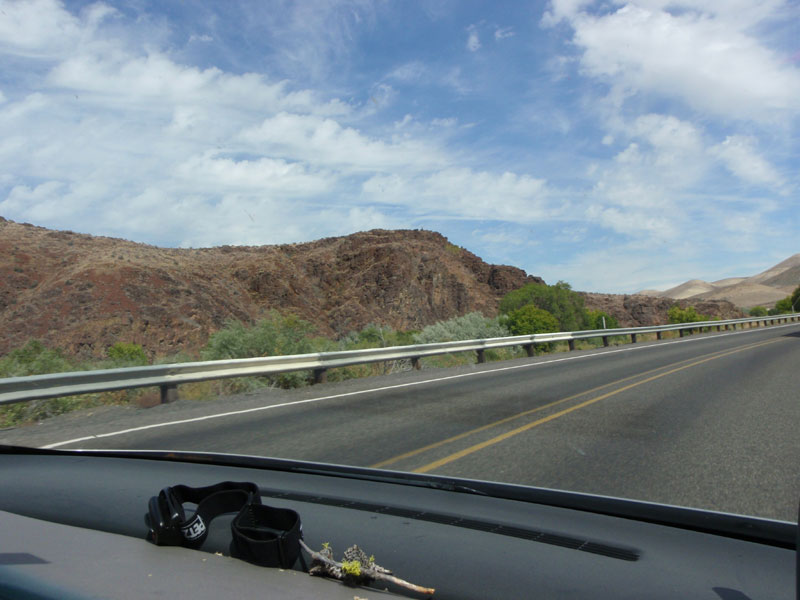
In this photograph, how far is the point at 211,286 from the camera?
155ft

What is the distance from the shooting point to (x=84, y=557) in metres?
2.37

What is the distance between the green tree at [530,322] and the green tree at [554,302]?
22.5ft

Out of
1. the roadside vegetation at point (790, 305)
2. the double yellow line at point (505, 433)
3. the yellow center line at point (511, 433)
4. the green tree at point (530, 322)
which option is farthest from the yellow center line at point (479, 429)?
the roadside vegetation at point (790, 305)

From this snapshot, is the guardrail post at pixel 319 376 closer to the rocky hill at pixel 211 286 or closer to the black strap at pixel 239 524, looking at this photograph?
the black strap at pixel 239 524

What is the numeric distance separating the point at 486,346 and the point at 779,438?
13358 millimetres

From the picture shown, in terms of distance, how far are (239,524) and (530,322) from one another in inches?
1631

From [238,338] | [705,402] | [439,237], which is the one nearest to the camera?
[705,402]

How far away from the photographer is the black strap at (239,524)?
2314 millimetres

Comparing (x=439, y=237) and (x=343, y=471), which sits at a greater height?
(x=439, y=237)

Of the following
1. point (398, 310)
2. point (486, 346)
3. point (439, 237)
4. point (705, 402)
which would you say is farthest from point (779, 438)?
point (439, 237)

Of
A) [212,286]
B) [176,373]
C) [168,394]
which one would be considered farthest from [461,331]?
[168,394]

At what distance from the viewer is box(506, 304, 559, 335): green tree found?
42312 millimetres

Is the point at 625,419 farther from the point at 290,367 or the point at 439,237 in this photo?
the point at 439,237

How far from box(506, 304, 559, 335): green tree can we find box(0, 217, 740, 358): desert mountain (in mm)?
13505
